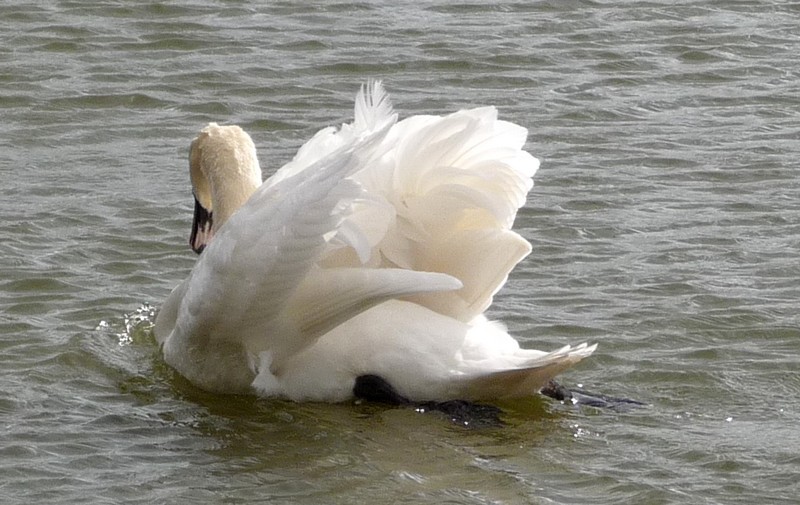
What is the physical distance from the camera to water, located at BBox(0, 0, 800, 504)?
601 cm

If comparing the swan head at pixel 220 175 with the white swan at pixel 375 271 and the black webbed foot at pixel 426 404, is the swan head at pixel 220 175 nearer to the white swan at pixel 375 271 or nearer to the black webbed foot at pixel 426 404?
the white swan at pixel 375 271

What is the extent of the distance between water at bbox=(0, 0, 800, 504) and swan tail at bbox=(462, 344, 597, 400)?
0.16m

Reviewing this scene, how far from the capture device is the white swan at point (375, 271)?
609 centimetres

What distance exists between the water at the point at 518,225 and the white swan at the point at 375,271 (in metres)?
0.19

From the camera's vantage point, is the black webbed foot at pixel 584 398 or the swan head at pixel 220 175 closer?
the black webbed foot at pixel 584 398

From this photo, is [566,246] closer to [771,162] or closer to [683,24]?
[771,162]

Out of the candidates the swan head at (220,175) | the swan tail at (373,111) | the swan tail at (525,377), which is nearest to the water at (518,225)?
the swan tail at (525,377)

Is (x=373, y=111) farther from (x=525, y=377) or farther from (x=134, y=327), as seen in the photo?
(x=134, y=327)

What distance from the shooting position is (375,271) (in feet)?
20.4

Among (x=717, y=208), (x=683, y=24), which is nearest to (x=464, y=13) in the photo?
(x=683, y=24)

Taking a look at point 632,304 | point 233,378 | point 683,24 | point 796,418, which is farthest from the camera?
point 683,24

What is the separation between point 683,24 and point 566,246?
3706 millimetres

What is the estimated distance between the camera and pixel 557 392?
6648 mm

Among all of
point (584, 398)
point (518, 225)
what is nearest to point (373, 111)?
point (584, 398)
